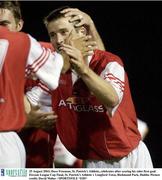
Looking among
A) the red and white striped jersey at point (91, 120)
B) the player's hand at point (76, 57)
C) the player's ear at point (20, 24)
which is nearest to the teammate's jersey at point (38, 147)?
the red and white striped jersey at point (91, 120)

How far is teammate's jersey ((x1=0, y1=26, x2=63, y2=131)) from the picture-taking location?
1284mm

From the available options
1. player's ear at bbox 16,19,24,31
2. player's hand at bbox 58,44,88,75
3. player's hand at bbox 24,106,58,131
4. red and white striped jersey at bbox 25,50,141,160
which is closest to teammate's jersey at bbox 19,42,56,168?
player's hand at bbox 24,106,58,131

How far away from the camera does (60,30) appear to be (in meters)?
1.64

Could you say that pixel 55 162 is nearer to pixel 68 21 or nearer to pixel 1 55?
pixel 68 21

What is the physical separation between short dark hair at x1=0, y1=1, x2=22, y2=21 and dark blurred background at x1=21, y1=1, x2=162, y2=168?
15 cm

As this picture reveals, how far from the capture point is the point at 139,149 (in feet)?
5.61

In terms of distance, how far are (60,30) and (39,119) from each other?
1.06 ft

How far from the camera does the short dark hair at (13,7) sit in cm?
170

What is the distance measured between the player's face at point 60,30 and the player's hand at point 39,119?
0.76 feet

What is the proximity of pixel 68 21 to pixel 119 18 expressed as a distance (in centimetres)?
36

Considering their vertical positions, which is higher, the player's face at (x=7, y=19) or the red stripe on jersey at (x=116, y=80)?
the player's face at (x=7, y=19)

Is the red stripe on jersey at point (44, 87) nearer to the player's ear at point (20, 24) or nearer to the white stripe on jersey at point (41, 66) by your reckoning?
the player's ear at point (20, 24)

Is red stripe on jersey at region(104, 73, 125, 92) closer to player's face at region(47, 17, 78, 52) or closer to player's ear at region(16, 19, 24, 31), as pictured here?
player's face at region(47, 17, 78, 52)

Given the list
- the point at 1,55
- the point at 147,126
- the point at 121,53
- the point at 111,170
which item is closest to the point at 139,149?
the point at 111,170
